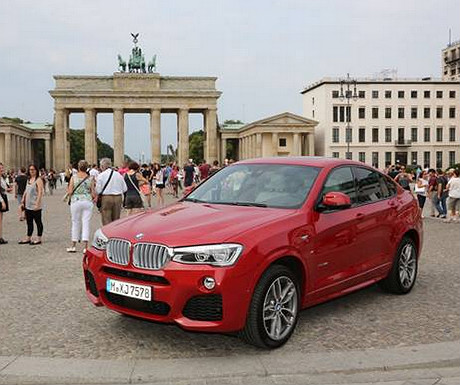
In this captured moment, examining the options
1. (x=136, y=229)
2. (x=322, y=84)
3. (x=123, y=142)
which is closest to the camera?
(x=136, y=229)

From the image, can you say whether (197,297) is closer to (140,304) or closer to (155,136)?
(140,304)

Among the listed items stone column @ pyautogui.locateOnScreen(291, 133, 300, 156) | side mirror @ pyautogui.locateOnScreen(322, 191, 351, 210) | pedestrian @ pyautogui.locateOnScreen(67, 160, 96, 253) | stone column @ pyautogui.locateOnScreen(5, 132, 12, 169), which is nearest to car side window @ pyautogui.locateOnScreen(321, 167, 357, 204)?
side mirror @ pyautogui.locateOnScreen(322, 191, 351, 210)

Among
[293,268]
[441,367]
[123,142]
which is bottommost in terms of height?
[441,367]

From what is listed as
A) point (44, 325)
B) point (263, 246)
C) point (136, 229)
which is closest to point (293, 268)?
point (263, 246)

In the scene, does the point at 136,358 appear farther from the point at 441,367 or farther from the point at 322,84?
the point at 322,84

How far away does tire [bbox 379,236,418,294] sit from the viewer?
302 inches

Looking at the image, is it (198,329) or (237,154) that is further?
(237,154)

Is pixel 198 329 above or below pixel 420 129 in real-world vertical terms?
below

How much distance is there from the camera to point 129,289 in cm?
534

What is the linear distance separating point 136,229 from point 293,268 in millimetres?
1646

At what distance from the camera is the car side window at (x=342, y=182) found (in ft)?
21.8

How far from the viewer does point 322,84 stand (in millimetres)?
97250

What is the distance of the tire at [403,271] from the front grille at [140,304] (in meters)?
3.70

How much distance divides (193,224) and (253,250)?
27.9 inches
